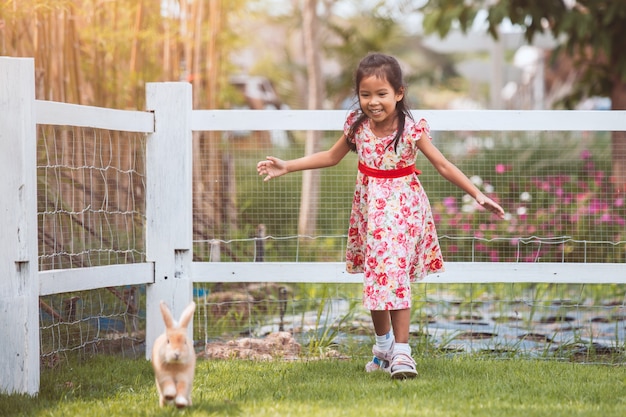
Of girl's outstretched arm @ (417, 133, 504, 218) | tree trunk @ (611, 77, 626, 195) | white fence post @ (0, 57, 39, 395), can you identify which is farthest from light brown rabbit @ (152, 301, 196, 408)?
tree trunk @ (611, 77, 626, 195)

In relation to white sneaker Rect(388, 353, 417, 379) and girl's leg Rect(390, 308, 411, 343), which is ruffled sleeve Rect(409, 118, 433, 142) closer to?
girl's leg Rect(390, 308, 411, 343)

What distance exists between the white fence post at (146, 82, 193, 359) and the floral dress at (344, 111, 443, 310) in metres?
0.87

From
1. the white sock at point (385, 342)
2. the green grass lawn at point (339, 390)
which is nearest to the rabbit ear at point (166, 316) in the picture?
the green grass lawn at point (339, 390)

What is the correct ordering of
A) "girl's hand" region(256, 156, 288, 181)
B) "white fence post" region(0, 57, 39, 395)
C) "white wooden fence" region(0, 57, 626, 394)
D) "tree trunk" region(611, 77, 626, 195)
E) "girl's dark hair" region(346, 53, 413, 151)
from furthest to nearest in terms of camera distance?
"tree trunk" region(611, 77, 626, 195) → "white wooden fence" region(0, 57, 626, 394) → "girl's hand" region(256, 156, 288, 181) → "girl's dark hair" region(346, 53, 413, 151) → "white fence post" region(0, 57, 39, 395)

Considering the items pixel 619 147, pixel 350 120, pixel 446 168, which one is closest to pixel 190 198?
pixel 350 120

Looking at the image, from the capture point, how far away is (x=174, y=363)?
3.27 meters

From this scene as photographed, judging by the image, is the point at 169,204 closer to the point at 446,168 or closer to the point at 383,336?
the point at 383,336

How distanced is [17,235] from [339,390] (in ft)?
4.65

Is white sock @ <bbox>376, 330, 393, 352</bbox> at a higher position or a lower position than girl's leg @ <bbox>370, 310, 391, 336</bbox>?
lower

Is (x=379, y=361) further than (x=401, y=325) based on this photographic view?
Yes

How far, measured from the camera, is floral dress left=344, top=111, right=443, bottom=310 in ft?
13.3

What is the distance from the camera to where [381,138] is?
163 inches

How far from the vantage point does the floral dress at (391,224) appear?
13.3 ft

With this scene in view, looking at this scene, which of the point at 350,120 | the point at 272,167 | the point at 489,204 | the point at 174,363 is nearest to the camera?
the point at 174,363
